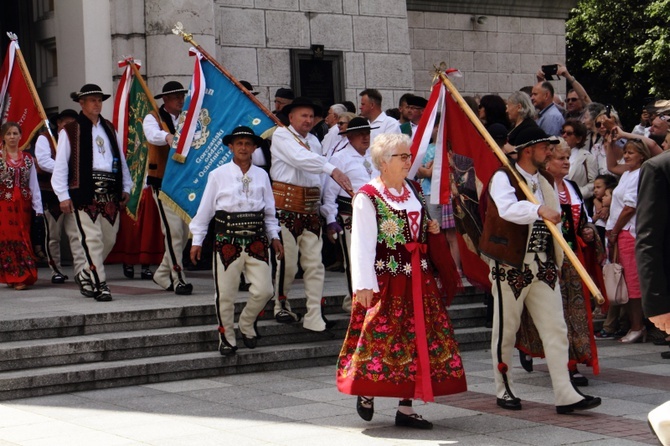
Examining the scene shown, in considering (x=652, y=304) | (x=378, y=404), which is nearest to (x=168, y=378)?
(x=378, y=404)

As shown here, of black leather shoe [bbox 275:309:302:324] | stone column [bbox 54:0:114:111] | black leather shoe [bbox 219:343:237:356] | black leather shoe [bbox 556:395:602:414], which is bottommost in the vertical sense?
black leather shoe [bbox 556:395:602:414]

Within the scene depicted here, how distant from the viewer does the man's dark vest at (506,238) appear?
8.64m

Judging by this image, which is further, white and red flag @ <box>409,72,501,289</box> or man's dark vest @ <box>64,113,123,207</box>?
man's dark vest @ <box>64,113,123,207</box>

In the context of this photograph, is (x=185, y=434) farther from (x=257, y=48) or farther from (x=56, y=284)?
(x=257, y=48)

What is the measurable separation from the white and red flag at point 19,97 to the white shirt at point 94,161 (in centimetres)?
196

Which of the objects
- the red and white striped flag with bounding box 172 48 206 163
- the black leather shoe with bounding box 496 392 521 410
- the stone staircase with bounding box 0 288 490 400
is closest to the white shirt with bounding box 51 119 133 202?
the red and white striped flag with bounding box 172 48 206 163

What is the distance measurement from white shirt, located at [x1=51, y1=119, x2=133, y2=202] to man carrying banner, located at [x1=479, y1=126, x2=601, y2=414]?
4628mm

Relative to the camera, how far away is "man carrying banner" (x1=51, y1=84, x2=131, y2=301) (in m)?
11.7

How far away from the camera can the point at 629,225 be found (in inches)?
478

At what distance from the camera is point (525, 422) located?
818 cm

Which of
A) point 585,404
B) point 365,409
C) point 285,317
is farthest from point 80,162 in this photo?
point 585,404

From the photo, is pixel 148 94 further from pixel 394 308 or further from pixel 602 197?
pixel 394 308

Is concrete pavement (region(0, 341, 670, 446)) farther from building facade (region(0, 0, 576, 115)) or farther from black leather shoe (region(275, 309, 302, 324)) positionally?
building facade (region(0, 0, 576, 115))

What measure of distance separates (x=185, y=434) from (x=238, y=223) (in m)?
2.69
